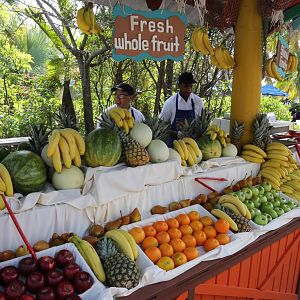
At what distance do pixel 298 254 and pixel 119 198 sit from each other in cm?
224

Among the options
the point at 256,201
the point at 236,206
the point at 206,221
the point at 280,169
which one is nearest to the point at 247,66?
the point at 280,169

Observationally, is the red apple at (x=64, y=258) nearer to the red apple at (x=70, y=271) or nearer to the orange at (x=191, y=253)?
the red apple at (x=70, y=271)

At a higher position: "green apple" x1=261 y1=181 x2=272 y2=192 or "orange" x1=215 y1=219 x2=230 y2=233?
"green apple" x1=261 y1=181 x2=272 y2=192

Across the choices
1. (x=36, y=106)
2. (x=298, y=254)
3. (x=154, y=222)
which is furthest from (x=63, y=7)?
(x=298, y=254)

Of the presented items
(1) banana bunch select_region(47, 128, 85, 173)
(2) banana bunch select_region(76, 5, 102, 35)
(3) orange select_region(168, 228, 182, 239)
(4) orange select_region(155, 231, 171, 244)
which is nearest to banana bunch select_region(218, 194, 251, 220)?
(3) orange select_region(168, 228, 182, 239)

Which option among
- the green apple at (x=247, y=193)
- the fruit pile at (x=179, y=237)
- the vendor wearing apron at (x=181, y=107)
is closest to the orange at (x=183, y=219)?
the fruit pile at (x=179, y=237)

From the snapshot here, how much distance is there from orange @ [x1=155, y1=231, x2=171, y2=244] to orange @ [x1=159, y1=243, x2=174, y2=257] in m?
0.06

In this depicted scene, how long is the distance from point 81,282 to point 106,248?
35 centimetres

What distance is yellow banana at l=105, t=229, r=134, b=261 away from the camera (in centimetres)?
203

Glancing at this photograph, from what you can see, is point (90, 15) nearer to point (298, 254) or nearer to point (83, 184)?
point (83, 184)

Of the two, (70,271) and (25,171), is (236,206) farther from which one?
(25,171)

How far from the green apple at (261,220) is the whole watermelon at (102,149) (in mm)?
1385

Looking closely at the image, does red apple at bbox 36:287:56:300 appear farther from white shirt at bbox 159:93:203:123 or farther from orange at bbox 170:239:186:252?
white shirt at bbox 159:93:203:123

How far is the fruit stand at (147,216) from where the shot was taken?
6.16ft
